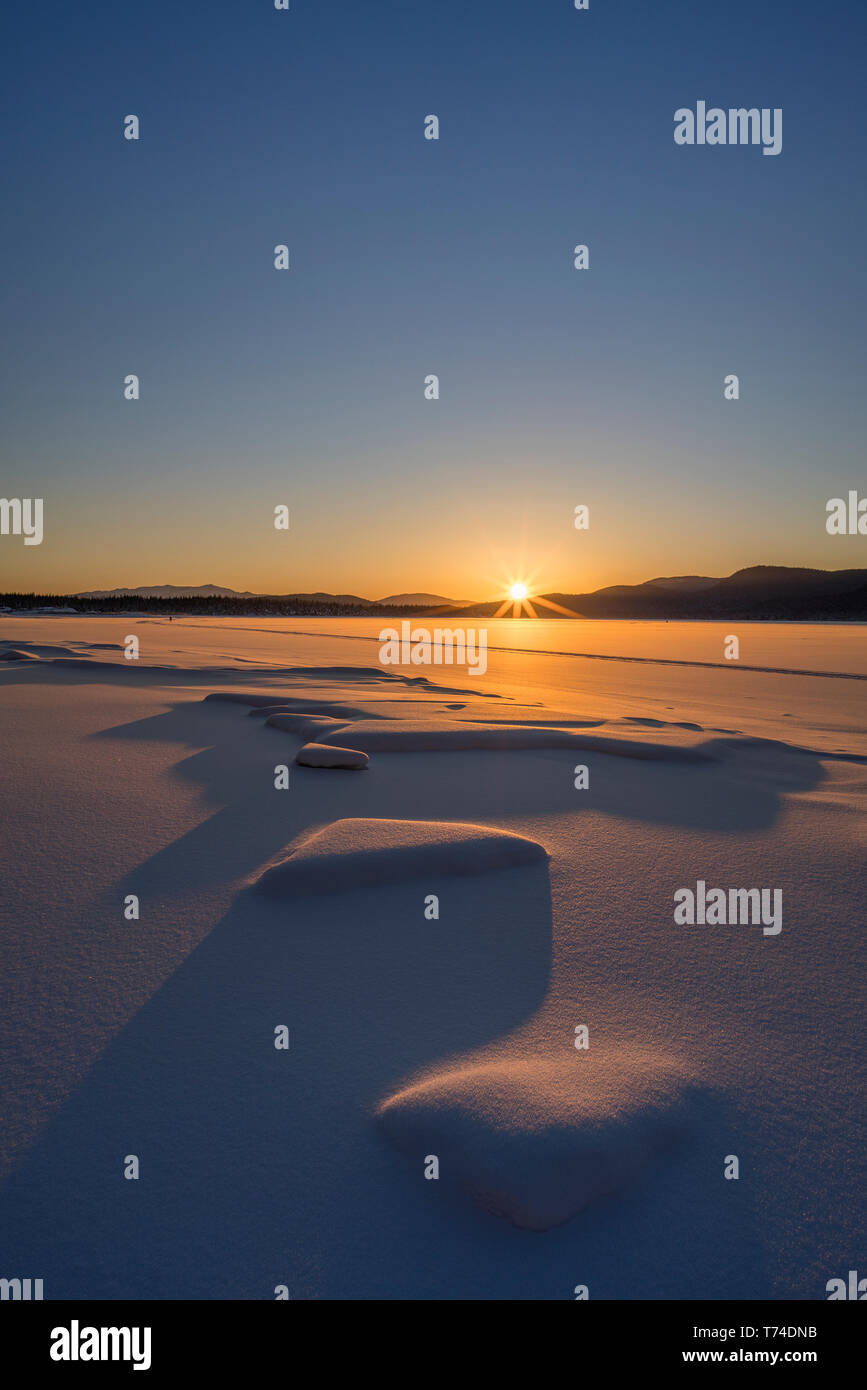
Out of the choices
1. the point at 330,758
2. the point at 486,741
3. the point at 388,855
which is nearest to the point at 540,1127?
the point at 388,855

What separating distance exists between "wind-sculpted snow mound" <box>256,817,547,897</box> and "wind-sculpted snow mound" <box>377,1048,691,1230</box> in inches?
39.9

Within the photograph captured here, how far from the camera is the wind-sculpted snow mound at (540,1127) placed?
3.80 ft

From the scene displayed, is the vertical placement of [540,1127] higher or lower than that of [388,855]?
lower

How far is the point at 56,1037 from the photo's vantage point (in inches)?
61.5

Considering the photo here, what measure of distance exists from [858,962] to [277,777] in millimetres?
2824

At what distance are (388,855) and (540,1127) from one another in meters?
1.29

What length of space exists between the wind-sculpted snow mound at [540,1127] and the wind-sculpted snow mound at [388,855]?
3.33 feet

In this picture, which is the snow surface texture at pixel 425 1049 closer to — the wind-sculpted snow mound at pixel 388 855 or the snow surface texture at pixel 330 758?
the wind-sculpted snow mound at pixel 388 855

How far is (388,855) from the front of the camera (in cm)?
246

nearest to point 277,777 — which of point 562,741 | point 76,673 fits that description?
point 562,741

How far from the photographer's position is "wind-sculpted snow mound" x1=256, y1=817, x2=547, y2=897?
2.34m

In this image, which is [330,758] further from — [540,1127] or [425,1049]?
[540,1127]

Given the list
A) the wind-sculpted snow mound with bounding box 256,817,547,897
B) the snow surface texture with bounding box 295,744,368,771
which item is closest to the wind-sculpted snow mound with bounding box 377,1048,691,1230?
the wind-sculpted snow mound with bounding box 256,817,547,897
